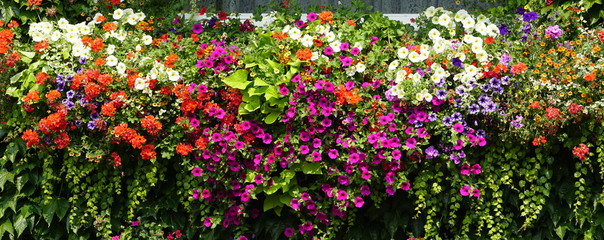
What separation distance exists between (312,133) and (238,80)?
433 millimetres

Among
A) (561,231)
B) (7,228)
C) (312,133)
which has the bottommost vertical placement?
(561,231)

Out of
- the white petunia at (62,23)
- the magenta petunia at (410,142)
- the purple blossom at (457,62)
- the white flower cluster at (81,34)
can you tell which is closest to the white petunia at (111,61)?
A: the white flower cluster at (81,34)

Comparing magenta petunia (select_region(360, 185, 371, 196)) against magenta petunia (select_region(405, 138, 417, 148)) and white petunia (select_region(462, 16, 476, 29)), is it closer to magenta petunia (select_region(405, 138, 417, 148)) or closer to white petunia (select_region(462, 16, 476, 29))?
magenta petunia (select_region(405, 138, 417, 148))

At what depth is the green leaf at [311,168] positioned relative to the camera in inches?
148

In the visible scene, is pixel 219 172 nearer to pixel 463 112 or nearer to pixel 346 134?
pixel 346 134

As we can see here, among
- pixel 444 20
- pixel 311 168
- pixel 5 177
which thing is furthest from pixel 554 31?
pixel 5 177

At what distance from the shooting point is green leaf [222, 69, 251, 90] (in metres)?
3.79

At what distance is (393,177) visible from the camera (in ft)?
12.2

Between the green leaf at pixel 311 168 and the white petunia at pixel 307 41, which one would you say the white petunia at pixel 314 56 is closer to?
the white petunia at pixel 307 41

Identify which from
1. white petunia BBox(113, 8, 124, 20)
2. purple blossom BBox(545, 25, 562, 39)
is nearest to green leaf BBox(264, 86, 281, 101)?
white petunia BBox(113, 8, 124, 20)

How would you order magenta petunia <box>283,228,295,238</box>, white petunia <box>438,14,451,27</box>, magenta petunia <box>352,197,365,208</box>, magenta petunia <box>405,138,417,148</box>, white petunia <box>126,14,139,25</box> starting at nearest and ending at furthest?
magenta petunia <box>405,138,417,148</box> → magenta petunia <box>352,197,365,208</box> → magenta petunia <box>283,228,295,238</box> → white petunia <box>438,14,451,27</box> → white petunia <box>126,14,139,25</box>

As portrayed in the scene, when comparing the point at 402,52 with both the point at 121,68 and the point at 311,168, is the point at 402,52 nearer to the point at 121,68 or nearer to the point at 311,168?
the point at 311,168

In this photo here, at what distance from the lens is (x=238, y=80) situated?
383 centimetres

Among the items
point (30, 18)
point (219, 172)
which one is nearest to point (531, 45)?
point (219, 172)
